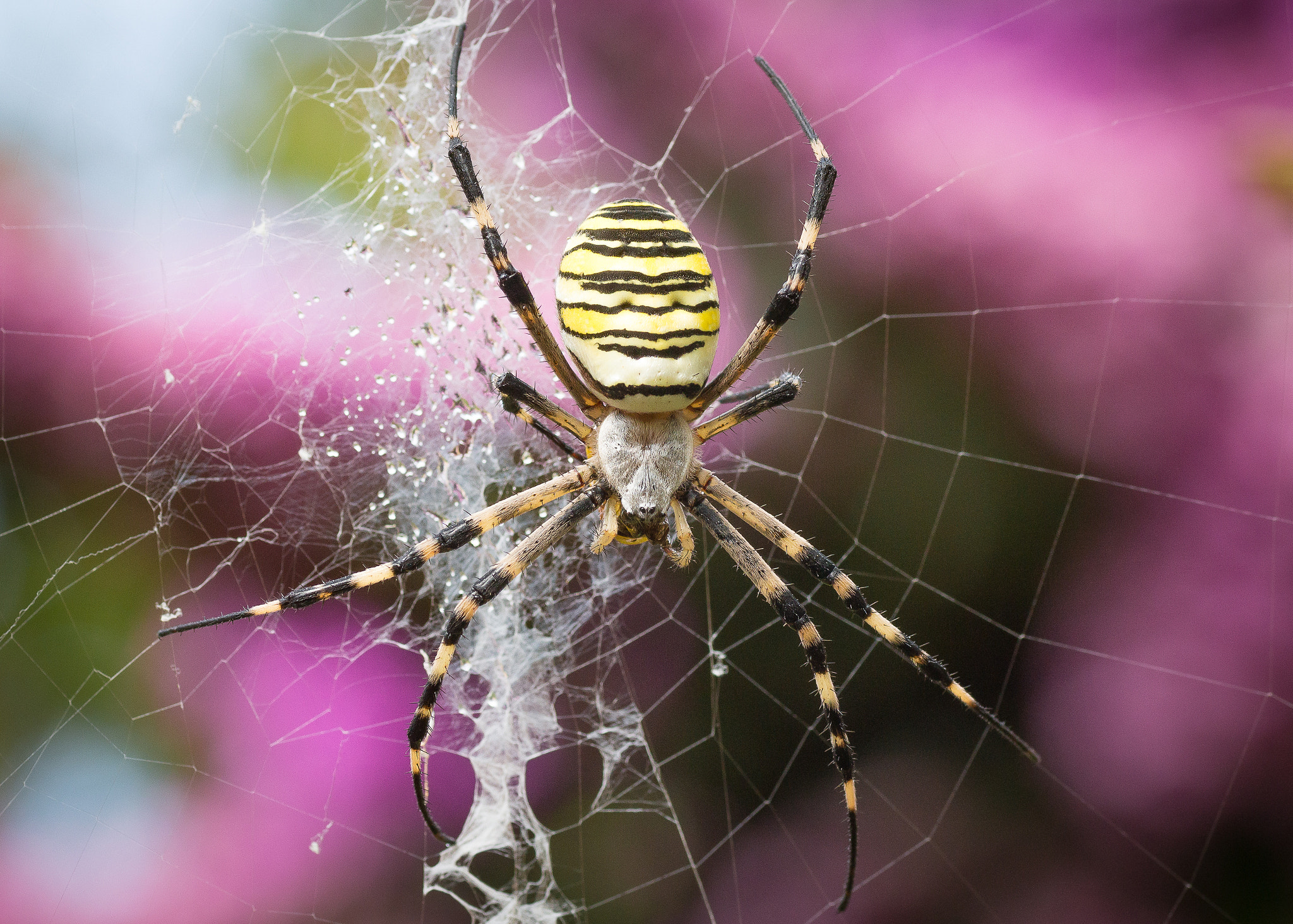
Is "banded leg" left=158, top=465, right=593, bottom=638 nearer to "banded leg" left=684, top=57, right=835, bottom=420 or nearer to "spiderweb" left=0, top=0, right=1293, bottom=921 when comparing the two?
"spiderweb" left=0, top=0, right=1293, bottom=921

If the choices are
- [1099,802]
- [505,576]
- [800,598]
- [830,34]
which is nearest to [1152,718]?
[1099,802]

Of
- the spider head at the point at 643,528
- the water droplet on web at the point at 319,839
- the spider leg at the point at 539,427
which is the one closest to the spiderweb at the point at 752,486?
the water droplet on web at the point at 319,839

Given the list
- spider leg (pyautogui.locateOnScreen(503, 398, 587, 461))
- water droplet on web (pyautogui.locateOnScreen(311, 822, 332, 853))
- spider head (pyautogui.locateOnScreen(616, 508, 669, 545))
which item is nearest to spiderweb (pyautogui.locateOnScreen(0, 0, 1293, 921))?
water droplet on web (pyautogui.locateOnScreen(311, 822, 332, 853))

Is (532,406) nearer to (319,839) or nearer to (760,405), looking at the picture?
(760,405)

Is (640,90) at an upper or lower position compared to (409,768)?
upper

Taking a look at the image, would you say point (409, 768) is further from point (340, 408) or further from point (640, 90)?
point (640, 90)

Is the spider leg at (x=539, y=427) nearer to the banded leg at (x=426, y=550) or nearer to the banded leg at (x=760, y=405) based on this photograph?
the banded leg at (x=426, y=550)
